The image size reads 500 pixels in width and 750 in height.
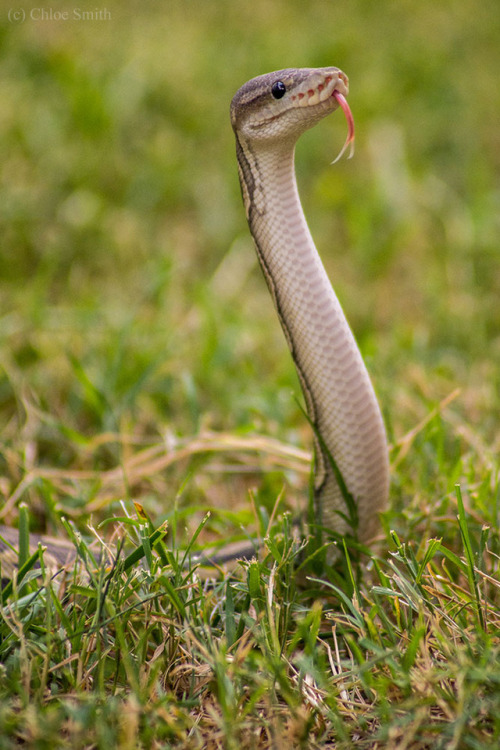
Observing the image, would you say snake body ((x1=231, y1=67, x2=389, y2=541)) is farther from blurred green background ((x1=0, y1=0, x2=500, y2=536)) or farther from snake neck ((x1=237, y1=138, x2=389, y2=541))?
blurred green background ((x1=0, y1=0, x2=500, y2=536))

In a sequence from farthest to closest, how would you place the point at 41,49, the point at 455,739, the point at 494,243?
the point at 41,49 → the point at 494,243 → the point at 455,739

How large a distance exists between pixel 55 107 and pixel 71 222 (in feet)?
4.18

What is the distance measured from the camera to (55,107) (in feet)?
16.2

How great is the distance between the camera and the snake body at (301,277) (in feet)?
6.23

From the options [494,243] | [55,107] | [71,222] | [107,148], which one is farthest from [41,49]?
[494,243]

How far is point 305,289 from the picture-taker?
1962 millimetres

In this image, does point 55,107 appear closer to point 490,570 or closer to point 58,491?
point 58,491

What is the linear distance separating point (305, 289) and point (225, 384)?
1.31 m

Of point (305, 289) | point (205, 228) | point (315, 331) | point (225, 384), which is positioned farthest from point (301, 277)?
point (205, 228)

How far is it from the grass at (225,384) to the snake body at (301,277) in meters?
0.30

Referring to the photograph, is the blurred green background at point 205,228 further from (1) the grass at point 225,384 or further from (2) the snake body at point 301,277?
(2) the snake body at point 301,277

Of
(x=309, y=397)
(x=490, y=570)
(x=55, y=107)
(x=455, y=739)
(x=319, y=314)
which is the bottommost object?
(x=490, y=570)

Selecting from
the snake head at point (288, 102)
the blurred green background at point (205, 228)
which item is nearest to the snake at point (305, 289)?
the snake head at point (288, 102)

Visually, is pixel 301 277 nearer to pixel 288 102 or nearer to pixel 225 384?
pixel 288 102
